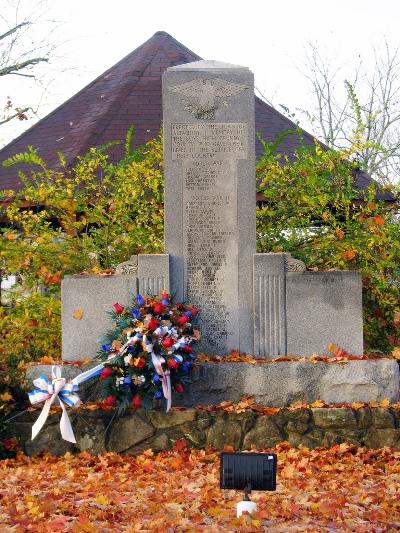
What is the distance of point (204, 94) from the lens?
9703mm

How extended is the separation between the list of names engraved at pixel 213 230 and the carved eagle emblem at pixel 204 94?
17 centimetres

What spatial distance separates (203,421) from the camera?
8.75m

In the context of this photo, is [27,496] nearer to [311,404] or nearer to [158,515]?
[158,515]

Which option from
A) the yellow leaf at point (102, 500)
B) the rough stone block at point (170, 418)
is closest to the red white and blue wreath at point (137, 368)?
the rough stone block at point (170, 418)

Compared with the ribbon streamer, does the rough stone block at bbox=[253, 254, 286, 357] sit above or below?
above

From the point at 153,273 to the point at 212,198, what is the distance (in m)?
0.96

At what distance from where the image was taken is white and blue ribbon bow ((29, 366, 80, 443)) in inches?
330

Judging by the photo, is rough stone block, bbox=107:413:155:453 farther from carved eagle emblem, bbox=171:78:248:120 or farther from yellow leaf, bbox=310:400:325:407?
carved eagle emblem, bbox=171:78:248:120

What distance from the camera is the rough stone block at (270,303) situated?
9469 mm

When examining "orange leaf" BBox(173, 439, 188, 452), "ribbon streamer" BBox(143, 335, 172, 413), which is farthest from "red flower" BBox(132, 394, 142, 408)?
"orange leaf" BBox(173, 439, 188, 452)

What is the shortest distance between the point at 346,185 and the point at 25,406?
16.6 feet

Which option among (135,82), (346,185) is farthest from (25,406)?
(135,82)

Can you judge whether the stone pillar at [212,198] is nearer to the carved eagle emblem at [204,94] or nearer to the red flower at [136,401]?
the carved eagle emblem at [204,94]

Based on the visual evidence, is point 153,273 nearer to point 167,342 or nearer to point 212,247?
point 212,247
